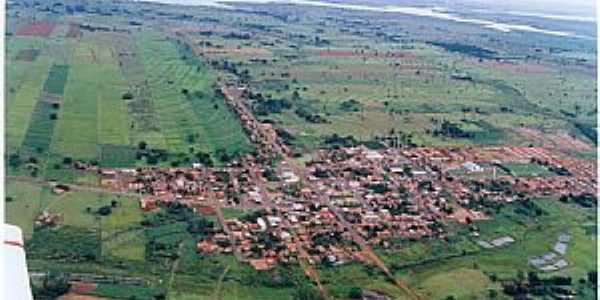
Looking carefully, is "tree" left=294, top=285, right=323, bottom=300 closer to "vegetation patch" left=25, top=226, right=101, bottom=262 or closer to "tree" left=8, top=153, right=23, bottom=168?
"vegetation patch" left=25, top=226, right=101, bottom=262

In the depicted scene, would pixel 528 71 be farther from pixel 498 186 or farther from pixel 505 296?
pixel 505 296

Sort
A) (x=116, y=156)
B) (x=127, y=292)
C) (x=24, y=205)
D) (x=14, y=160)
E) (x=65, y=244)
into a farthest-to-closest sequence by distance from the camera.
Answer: (x=116, y=156) → (x=14, y=160) → (x=24, y=205) → (x=65, y=244) → (x=127, y=292)

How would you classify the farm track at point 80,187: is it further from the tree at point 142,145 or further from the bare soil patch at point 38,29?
the bare soil patch at point 38,29

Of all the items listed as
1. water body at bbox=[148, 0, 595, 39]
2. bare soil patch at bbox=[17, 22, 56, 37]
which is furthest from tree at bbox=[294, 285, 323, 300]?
water body at bbox=[148, 0, 595, 39]

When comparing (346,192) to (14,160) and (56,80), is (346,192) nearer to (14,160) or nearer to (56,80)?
(14,160)

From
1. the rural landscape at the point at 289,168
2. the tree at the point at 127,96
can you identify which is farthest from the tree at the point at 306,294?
the tree at the point at 127,96

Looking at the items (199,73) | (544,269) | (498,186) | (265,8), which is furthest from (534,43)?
(544,269)

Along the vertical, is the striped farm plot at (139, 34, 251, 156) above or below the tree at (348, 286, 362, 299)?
above

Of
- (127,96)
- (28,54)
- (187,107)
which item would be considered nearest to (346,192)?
(187,107)

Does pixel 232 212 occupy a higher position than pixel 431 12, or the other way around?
pixel 431 12
